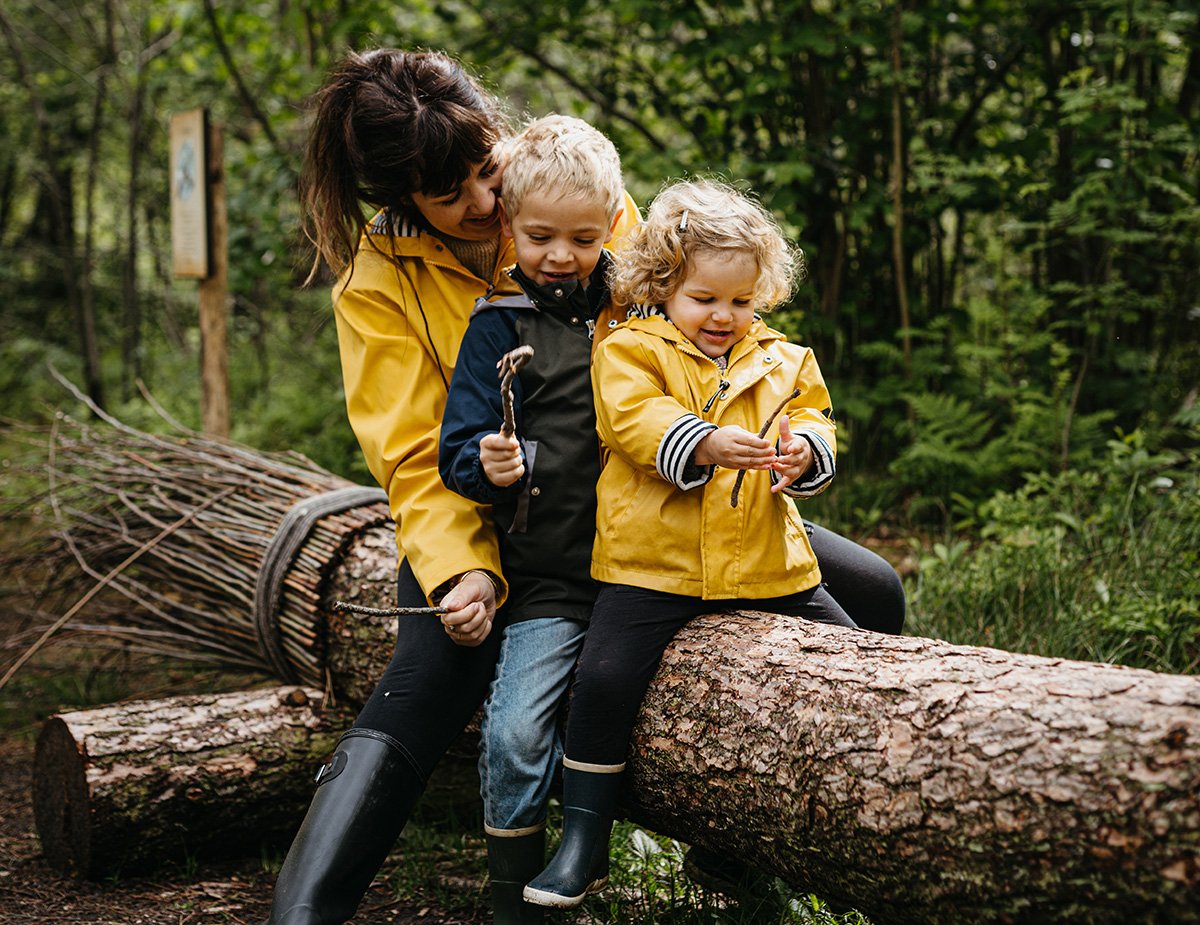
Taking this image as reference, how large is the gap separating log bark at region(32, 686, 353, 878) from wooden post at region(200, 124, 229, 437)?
103 inches

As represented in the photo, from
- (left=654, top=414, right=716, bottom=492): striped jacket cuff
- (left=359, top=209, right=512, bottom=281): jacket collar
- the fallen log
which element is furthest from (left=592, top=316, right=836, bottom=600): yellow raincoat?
(left=359, top=209, right=512, bottom=281): jacket collar

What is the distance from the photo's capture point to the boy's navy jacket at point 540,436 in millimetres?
2383

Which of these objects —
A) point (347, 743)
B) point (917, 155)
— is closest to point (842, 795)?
point (347, 743)

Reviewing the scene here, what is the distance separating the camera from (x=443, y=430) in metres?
2.40

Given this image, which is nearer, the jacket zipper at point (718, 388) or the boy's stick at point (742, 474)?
the boy's stick at point (742, 474)

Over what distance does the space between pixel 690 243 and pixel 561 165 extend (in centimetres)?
34

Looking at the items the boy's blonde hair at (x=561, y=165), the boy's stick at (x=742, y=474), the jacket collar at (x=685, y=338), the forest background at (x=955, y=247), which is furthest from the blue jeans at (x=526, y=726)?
the forest background at (x=955, y=247)

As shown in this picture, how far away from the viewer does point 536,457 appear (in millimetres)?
2396

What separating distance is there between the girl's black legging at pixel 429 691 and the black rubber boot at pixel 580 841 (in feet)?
1.06

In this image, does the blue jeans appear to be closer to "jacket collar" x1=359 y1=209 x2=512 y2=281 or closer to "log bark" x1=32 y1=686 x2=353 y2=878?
"jacket collar" x1=359 y1=209 x2=512 y2=281

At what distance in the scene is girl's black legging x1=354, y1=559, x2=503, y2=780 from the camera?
2.36 metres

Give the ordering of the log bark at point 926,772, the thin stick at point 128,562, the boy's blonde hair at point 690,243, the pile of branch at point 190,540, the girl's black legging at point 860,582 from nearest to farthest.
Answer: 1. the log bark at point 926,772
2. the boy's blonde hair at point 690,243
3. the girl's black legging at point 860,582
4. the pile of branch at point 190,540
5. the thin stick at point 128,562

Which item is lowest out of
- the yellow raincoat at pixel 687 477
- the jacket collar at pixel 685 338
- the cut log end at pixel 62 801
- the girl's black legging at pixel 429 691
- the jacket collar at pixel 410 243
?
the cut log end at pixel 62 801

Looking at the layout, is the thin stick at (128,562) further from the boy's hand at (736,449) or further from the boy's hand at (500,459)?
the boy's hand at (736,449)
